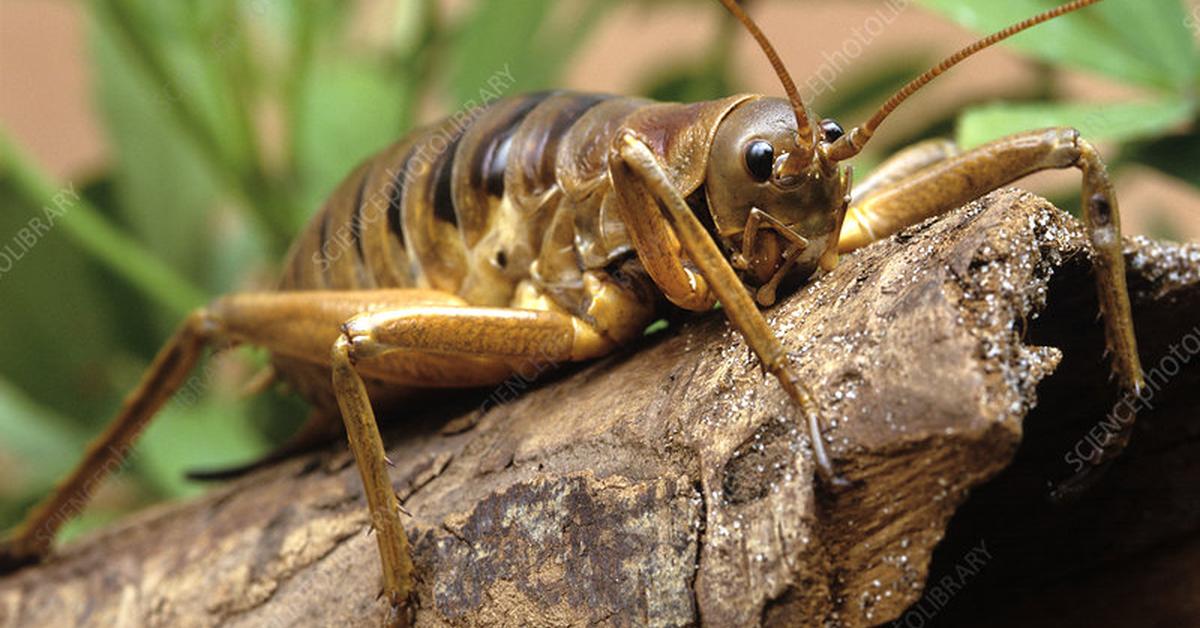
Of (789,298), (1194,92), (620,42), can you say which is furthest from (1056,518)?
(620,42)

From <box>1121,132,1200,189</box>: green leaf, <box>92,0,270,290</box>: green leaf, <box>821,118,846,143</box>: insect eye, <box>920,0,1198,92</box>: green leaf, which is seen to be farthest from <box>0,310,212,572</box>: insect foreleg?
<box>1121,132,1200,189</box>: green leaf

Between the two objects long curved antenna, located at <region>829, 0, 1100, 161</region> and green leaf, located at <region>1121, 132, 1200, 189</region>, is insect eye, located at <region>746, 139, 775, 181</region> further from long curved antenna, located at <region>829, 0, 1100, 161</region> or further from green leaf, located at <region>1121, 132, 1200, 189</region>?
green leaf, located at <region>1121, 132, 1200, 189</region>

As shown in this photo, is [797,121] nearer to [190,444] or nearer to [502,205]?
[502,205]

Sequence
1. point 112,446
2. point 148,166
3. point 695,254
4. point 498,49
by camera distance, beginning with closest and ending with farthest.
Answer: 1. point 695,254
2. point 112,446
3. point 498,49
4. point 148,166

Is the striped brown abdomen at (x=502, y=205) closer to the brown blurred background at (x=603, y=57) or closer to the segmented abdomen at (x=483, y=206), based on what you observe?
the segmented abdomen at (x=483, y=206)

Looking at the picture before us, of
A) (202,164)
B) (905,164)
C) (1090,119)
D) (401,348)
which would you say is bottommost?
(1090,119)

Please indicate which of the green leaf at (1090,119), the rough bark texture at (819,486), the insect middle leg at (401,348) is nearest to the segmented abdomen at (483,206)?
the insect middle leg at (401,348)

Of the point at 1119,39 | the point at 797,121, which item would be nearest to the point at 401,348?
the point at 797,121
